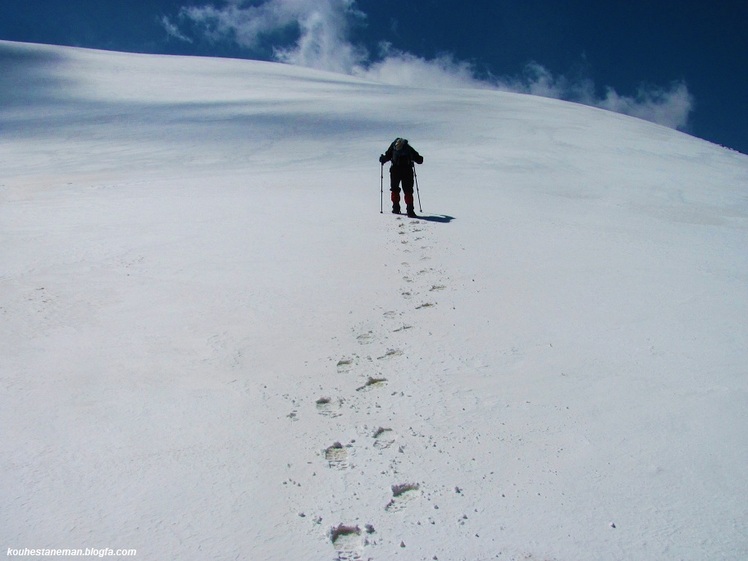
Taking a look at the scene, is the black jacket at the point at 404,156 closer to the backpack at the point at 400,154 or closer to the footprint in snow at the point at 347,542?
the backpack at the point at 400,154

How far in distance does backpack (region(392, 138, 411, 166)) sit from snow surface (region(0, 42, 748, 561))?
2.82ft

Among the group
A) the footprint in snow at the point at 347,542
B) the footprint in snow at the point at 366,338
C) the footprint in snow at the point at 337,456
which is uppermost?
the footprint in snow at the point at 337,456

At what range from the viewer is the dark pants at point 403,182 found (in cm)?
957

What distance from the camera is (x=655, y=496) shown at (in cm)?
296

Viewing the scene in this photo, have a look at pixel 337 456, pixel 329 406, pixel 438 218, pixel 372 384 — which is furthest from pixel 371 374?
pixel 438 218

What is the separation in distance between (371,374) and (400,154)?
6312 mm

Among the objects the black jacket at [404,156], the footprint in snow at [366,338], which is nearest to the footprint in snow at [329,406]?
the footprint in snow at [366,338]

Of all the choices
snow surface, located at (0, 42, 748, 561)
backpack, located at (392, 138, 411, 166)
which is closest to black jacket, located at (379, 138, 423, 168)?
backpack, located at (392, 138, 411, 166)

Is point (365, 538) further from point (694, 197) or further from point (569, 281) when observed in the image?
point (694, 197)

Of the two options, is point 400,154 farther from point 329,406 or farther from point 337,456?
point 337,456

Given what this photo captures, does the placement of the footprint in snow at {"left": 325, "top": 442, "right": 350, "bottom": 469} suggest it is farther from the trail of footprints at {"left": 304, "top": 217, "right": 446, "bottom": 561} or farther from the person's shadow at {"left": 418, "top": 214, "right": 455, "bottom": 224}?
the person's shadow at {"left": 418, "top": 214, "right": 455, "bottom": 224}

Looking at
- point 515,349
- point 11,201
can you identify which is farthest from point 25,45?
point 515,349

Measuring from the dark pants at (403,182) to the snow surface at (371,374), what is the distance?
400 millimetres

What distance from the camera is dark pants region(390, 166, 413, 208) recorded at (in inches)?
377
